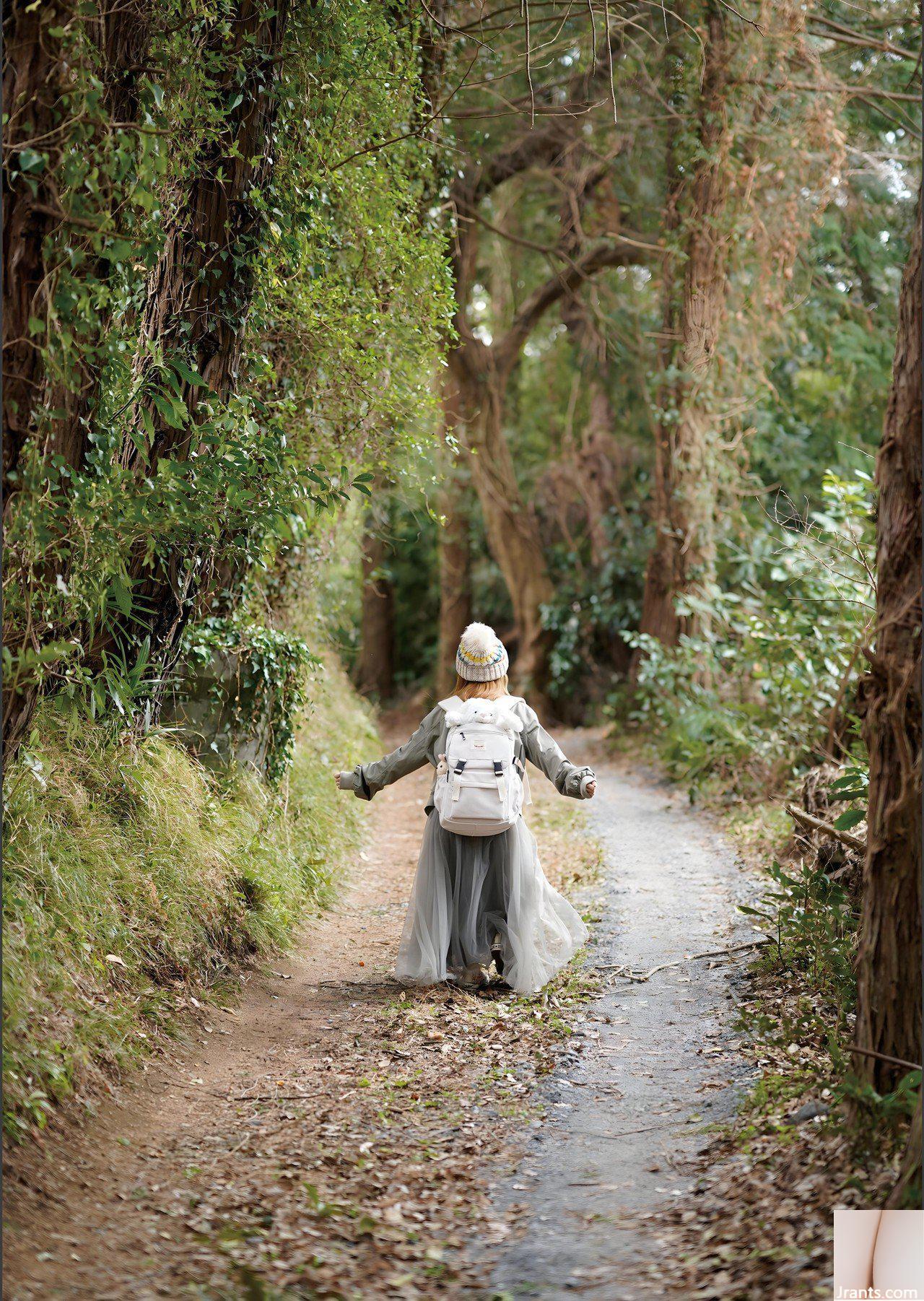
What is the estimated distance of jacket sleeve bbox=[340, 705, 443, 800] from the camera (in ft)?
19.3

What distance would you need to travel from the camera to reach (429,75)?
8.84 metres

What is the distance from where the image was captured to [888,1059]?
3.54 m

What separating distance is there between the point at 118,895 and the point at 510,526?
39.6ft

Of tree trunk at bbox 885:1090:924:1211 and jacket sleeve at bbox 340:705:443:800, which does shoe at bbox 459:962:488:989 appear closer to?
jacket sleeve at bbox 340:705:443:800

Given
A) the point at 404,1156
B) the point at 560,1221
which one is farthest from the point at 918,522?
the point at 404,1156

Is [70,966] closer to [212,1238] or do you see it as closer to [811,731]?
[212,1238]

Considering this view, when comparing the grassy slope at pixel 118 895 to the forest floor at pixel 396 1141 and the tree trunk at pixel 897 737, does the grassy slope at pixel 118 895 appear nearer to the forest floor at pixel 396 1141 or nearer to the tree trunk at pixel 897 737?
the forest floor at pixel 396 1141

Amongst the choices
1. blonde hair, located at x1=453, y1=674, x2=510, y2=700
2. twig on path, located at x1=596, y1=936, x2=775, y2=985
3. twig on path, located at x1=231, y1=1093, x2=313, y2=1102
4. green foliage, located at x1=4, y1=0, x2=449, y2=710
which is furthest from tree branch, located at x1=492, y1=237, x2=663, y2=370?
twig on path, located at x1=231, y1=1093, x2=313, y2=1102

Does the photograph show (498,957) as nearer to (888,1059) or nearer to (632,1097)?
(632,1097)

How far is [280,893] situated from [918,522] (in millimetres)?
4369

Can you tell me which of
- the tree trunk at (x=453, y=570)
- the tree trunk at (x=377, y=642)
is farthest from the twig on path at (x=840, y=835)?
the tree trunk at (x=377, y=642)

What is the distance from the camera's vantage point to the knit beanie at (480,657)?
5.83 m

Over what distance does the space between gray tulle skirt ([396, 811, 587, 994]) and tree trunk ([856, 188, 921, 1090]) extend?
2244 millimetres

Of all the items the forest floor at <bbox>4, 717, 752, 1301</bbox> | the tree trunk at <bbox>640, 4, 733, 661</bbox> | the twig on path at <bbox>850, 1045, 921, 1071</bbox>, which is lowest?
the forest floor at <bbox>4, 717, 752, 1301</bbox>
